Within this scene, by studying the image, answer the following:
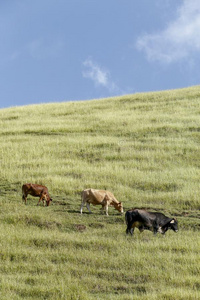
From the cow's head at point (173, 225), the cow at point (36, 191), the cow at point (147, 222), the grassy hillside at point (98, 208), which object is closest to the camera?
the grassy hillside at point (98, 208)

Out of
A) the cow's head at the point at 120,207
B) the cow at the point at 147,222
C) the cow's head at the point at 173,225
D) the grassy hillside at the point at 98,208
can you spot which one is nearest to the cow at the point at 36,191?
the grassy hillside at the point at 98,208

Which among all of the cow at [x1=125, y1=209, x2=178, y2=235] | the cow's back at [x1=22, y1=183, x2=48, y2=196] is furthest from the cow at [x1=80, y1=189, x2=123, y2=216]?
the cow at [x1=125, y1=209, x2=178, y2=235]

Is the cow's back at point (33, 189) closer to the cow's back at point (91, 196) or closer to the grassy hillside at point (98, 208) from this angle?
the grassy hillside at point (98, 208)

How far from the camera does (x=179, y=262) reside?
577 inches

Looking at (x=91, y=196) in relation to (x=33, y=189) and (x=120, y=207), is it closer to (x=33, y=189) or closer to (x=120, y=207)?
(x=120, y=207)

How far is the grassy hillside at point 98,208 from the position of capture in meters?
13.2

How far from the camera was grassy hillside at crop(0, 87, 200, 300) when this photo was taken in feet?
43.2

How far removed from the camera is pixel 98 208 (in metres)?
23.2

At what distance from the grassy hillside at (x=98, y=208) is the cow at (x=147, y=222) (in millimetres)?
425

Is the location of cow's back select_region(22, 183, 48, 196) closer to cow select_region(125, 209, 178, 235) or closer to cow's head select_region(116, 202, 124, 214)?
cow's head select_region(116, 202, 124, 214)

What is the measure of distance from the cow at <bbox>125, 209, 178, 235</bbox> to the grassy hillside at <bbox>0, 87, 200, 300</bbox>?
0.43 m

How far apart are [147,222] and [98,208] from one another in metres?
5.50

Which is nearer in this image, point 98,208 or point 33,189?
point 33,189

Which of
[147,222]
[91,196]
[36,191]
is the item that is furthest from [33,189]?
[147,222]
